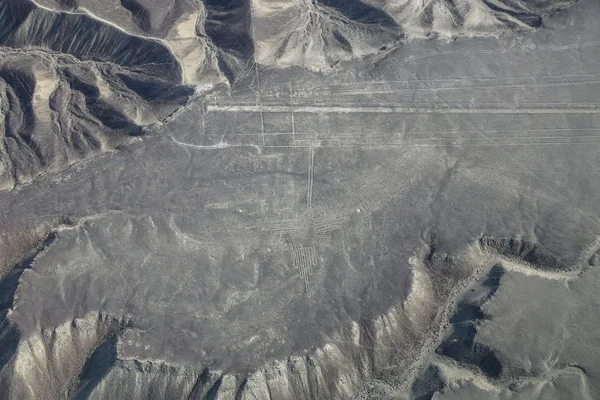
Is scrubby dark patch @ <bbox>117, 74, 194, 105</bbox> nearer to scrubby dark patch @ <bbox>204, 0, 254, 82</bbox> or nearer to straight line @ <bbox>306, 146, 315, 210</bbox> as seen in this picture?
scrubby dark patch @ <bbox>204, 0, 254, 82</bbox>

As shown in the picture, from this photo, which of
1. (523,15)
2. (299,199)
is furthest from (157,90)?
(523,15)

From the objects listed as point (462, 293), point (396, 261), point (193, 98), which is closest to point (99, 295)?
point (193, 98)

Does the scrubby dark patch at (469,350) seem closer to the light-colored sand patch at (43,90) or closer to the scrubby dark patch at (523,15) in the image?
the scrubby dark patch at (523,15)

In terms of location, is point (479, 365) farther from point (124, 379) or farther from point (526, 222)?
point (124, 379)

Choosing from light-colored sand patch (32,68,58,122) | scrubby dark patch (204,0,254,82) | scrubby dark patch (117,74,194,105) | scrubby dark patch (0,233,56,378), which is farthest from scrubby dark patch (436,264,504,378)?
light-colored sand patch (32,68,58,122)

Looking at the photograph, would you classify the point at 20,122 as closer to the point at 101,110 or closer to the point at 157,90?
the point at 101,110

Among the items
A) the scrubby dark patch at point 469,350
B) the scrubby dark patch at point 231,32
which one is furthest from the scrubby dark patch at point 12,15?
the scrubby dark patch at point 469,350
